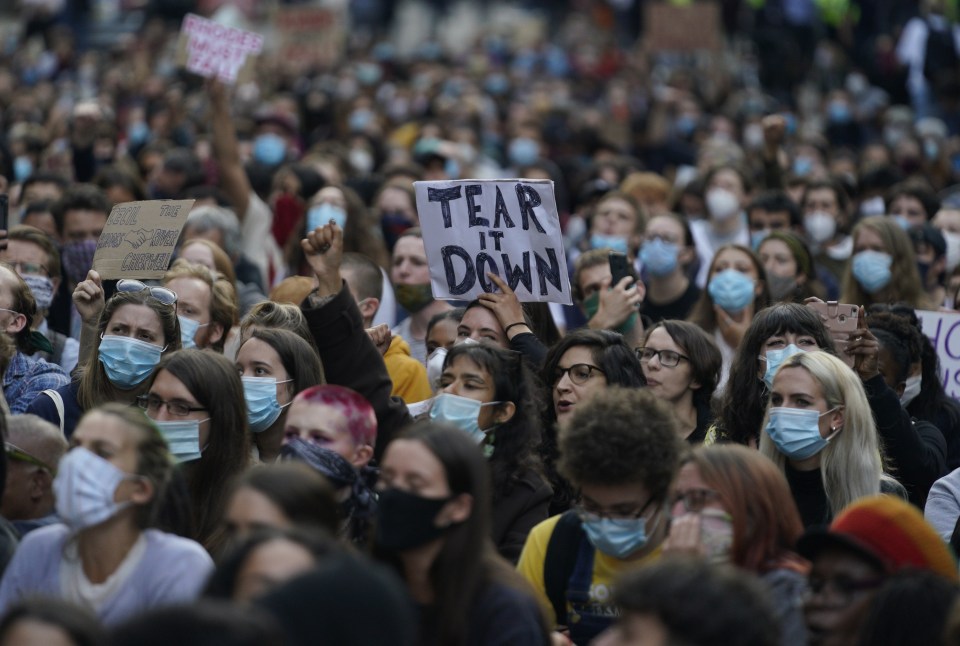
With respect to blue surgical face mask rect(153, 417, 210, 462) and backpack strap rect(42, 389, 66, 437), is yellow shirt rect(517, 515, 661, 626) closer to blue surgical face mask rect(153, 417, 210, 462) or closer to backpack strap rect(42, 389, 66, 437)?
blue surgical face mask rect(153, 417, 210, 462)

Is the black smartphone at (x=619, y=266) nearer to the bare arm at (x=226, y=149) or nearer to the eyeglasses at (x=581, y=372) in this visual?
the eyeglasses at (x=581, y=372)

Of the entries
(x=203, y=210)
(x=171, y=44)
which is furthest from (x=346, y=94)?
(x=203, y=210)

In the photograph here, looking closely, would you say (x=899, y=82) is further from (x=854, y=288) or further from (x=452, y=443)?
(x=452, y=443)

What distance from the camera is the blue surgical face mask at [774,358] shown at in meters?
6.43

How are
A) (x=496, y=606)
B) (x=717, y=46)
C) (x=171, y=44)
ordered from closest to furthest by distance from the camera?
(x=496, y=606), (x=717, y=46), (x=171, y=44)

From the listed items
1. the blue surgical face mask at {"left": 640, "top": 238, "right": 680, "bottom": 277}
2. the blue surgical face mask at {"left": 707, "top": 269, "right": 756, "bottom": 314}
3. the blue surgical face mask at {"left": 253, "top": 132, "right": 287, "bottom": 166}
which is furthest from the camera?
the blue surgical face mask at {"left": 253, "top": 132, "right": 287, "bottom": 166}

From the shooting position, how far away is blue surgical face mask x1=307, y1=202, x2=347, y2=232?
32.2ft

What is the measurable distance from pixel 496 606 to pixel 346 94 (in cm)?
1740

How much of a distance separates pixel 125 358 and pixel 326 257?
0.93 metres

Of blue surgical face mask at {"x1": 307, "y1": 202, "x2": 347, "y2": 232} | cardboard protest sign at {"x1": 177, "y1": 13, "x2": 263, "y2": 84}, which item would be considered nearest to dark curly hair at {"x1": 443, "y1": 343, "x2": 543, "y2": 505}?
blue surgical face mask at {"x1": 307, "y1": 202, "x2": 347, "y2": 232}

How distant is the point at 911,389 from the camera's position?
7.29m

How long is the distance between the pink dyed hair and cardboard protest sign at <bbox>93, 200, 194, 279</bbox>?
6.88ft

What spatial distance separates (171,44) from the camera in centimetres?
2448

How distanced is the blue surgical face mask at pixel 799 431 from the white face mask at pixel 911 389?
5.50ft
